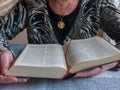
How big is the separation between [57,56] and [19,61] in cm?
12

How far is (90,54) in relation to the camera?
0.74m

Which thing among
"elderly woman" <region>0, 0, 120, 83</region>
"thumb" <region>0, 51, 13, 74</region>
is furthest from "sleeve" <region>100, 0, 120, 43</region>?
"thumb" <region>0, 51, 13, 74</region>

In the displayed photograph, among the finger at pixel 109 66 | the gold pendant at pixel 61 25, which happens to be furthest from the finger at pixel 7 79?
the gold pendant at pixel 61 25

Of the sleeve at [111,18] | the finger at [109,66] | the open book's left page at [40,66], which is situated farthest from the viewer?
the sleeve at [111,18]

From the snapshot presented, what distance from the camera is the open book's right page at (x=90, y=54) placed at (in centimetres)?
69

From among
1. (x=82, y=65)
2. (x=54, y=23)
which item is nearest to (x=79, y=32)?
(x=54, y=23)

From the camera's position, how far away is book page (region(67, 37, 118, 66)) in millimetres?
710

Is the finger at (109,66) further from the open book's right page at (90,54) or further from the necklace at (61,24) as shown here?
the necklace at (61,24)

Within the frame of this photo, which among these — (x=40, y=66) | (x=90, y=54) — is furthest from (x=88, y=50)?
(x=40, y=66)

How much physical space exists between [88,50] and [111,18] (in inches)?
12.1

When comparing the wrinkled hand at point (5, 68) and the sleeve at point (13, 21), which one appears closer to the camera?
the wrinkled hand at point (5, 68)

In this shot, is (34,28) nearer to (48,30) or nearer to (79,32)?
(48,30)

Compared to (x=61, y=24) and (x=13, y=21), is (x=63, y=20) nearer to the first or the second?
(x=61, y=24)

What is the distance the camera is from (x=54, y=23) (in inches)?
42.4
